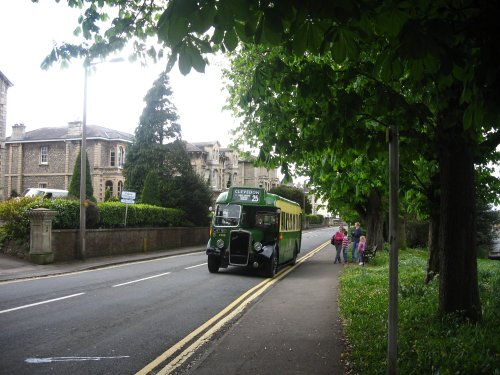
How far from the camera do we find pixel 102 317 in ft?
29.0

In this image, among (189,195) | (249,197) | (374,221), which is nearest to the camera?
(249,197)

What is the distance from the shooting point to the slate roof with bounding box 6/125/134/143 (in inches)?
2124

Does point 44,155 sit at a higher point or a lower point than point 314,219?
higher

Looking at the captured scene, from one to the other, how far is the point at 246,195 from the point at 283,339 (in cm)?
1023

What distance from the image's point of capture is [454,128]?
6.55m

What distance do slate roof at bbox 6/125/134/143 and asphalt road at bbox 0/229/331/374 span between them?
41.1 metres

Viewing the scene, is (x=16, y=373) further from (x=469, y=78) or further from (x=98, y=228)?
(x=98, y=228)

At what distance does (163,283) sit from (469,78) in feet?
38.5

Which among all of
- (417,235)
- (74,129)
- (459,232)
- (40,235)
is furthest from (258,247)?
(74,129)

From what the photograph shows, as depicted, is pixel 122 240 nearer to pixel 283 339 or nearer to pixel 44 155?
pixel 283 339

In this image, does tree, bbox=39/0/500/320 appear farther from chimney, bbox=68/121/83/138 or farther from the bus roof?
chimney, bbox=68/121/83/138

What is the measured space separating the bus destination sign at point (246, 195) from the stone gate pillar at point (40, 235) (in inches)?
318

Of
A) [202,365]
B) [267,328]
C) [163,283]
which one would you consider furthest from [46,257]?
[202,365]

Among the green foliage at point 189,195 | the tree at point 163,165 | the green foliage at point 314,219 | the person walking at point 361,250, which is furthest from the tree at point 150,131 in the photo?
the green foliage at point 314,219
